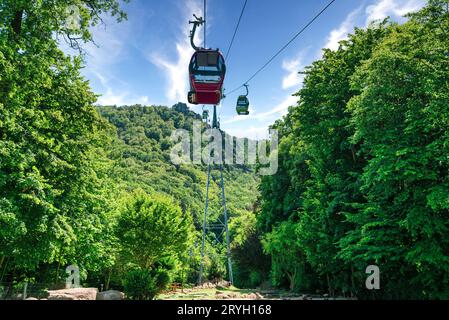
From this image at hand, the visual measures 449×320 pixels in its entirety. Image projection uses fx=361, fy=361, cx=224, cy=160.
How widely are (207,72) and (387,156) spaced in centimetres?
822

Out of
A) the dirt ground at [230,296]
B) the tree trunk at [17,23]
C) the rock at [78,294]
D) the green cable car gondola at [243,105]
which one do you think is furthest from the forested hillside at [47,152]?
the green cable car gondola at [243,105]

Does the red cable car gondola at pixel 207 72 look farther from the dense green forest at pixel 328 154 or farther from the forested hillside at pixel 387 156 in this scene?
the forested hillside at pixel 387 156

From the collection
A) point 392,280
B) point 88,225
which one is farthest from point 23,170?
point 392,280

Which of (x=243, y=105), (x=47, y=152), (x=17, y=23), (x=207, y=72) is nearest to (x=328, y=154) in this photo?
(x=243, y=105)

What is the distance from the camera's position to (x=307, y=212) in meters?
23.5

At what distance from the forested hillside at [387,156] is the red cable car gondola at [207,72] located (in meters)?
6.38

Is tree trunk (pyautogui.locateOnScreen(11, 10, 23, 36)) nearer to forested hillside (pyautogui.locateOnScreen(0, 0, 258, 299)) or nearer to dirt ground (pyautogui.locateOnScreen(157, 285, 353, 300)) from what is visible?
forested hillside (pyautogui.locateOnScreen(0, 0, 258, 299))

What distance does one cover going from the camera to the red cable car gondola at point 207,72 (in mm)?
15031

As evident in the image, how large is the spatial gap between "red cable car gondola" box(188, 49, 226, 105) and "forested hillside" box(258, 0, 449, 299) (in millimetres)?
6382

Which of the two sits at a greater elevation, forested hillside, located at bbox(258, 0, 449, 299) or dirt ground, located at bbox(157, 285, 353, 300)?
forested hillside, located at bbox(258, 0, 449, 299)

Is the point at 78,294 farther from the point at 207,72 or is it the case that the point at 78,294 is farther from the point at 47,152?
the point at 207,72

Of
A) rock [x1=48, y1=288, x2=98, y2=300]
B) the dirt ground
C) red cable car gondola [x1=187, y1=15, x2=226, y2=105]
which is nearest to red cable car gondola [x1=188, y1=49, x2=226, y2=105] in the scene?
red cable car gondola [x1=187, y1=15, x2=226, y2=105]

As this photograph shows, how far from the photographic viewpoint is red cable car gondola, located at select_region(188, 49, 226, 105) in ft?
49.3
